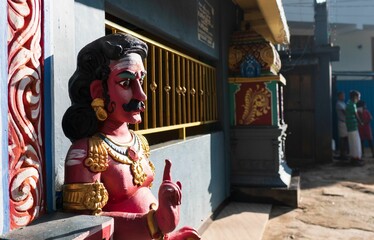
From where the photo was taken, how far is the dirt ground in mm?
4145

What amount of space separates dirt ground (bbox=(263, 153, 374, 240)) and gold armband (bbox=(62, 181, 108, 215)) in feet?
9.86

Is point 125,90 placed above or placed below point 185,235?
above

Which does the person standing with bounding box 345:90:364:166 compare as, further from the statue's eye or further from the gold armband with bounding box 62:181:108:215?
the gold armband with bounding box 62:181:108:215

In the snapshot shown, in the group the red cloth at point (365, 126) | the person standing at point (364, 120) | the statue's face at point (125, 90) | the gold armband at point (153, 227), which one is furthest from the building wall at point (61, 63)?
the red cloth at point (365, 126)

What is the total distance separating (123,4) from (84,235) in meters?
1.69

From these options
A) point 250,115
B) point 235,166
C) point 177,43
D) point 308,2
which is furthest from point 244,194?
point 308,2

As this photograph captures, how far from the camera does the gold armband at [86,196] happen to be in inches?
56.9

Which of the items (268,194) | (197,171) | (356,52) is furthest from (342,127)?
(356,52)

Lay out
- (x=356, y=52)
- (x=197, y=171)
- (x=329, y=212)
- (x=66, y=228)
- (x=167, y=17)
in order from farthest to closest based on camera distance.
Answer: (x=356, y=52) → (x=329, y=212) → (x=197, y=171) → (x=167, y=17) → (x=66, y=228)

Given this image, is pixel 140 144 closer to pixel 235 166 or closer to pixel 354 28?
pixel 235 166

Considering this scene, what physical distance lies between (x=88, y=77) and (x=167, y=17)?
187cm

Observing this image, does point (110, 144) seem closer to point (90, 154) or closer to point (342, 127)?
point (90, 154)

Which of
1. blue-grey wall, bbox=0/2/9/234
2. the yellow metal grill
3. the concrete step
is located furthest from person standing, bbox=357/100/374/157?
blue-grey wall, bbox=0/2/9/234

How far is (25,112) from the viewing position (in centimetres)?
142
